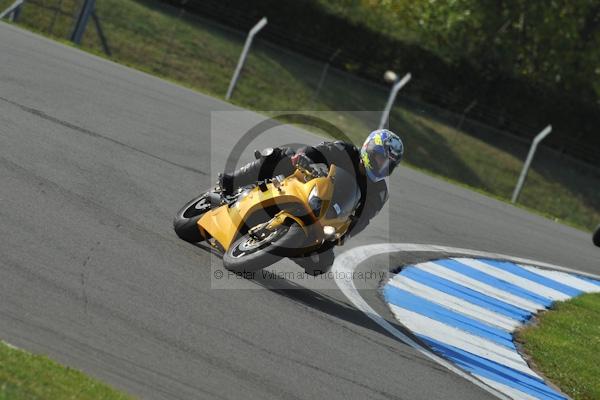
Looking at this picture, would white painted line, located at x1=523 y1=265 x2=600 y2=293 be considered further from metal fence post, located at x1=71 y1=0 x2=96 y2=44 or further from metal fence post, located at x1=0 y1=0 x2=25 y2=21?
metal fence post, located at x1=0 y1=0 x2=25 y2=21

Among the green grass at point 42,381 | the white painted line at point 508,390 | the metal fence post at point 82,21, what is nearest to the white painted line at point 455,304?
the white painted line at point 508,390

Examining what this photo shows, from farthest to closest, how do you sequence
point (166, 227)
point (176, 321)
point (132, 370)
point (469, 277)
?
point (469, 277) → point (166, 227) → point (176, 321) → point (132, 370)

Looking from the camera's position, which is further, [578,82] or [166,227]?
[578,82]

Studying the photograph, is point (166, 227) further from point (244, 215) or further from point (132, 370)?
point (132, 370)

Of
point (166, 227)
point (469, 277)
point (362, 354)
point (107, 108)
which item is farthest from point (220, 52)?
point (362, 354)

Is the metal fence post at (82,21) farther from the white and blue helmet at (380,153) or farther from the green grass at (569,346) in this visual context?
the white and blue helmet at (380,153)

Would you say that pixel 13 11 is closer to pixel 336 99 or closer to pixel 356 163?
pixel 336 99

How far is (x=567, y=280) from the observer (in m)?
14.9

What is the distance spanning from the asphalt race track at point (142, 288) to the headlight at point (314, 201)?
0.79 m

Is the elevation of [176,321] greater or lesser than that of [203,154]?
greater

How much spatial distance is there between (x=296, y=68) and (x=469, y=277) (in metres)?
16.0

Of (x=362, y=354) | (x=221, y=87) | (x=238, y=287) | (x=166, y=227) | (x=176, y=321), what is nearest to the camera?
(x=176, y=321)

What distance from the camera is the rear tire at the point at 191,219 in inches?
366

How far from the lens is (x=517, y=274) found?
14117mm
